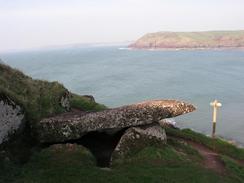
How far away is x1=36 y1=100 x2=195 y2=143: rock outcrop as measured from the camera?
15.5 meters

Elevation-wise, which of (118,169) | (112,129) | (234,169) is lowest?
(234,169)

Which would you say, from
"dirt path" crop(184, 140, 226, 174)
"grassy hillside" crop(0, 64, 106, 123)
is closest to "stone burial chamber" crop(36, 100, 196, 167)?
"grassy hillside" crop(0, 64, 106, 123)

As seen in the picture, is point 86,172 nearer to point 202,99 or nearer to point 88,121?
point 88,121

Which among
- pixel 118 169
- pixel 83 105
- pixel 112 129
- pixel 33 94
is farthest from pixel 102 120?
pixel 83 105

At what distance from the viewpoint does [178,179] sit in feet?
47.7

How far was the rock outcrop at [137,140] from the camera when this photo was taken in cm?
1575

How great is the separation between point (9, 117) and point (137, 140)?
5.02 m

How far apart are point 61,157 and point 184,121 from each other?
128 ft

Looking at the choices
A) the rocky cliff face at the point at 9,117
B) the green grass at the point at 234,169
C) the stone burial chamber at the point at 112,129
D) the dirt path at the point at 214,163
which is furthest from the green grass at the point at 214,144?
the rocky cliff face at the point at 9,117

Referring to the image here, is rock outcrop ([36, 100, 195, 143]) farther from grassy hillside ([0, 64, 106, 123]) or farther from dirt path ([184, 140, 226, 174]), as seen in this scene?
dirt path ([184, 140, 226, 174])

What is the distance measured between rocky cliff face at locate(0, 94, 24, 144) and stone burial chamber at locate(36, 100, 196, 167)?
1.23 metres

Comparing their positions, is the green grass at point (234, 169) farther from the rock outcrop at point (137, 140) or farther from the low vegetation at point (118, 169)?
the rock outcrop at point (137, 140)

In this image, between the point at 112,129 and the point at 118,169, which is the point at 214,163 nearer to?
the point at 112,129

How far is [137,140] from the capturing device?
16.2 metres
